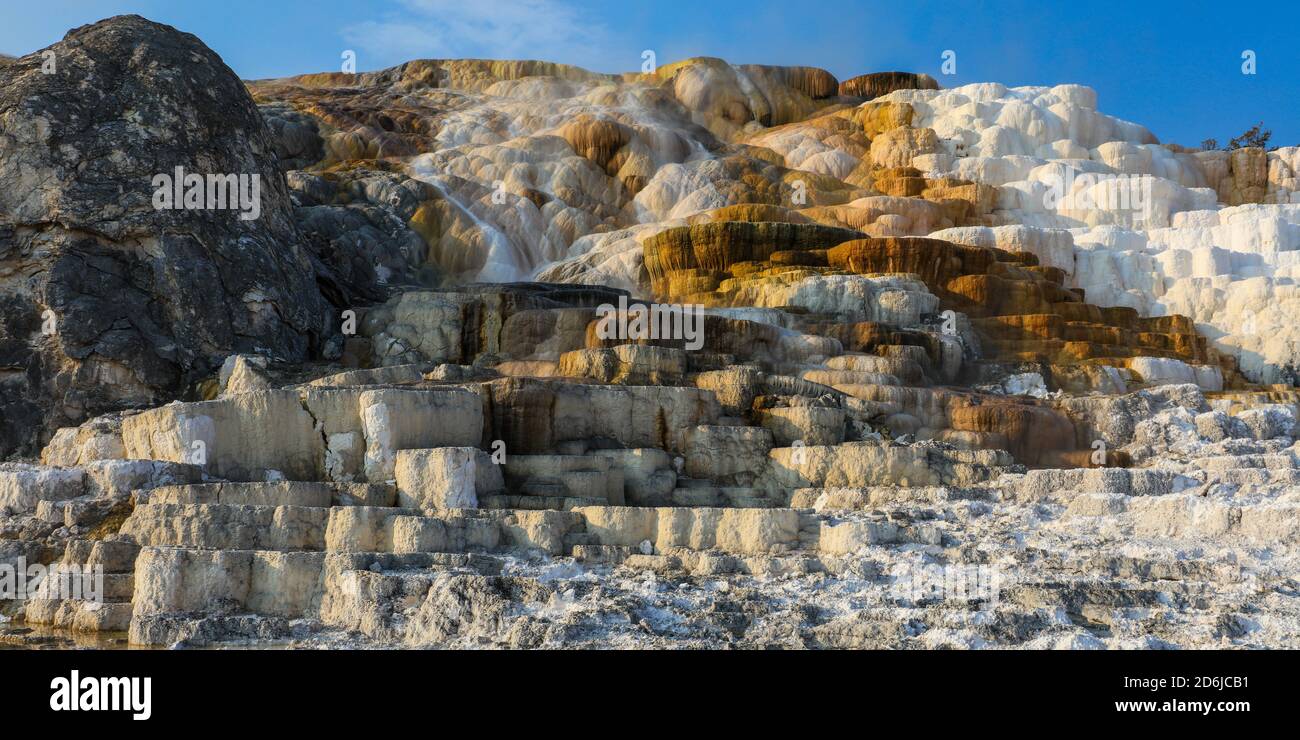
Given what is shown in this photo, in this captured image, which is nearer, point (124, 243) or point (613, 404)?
point (613, 404)

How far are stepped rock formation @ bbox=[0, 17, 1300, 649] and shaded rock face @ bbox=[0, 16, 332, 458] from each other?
5 centimetres

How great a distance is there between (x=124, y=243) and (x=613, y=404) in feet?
22.9

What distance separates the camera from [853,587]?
9836mm

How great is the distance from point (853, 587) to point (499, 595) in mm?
2641

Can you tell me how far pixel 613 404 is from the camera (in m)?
13.7

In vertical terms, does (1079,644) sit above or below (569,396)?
below

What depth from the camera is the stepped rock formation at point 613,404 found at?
955 centimetres

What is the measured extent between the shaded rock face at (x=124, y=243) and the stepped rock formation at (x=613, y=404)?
0.05m

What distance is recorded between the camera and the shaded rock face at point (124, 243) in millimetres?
15516

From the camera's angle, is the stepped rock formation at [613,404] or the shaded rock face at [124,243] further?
the shaded rock face at [124,243]

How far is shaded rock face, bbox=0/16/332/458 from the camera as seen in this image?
15516mm

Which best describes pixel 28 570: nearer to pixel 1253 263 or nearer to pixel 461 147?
pixel 1253 263

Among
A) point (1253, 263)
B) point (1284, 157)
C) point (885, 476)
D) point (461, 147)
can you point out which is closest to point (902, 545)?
point (885, 476)

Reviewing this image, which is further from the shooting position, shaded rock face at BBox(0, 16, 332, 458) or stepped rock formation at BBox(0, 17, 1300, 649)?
shaded rock face at BBox(0, 16, 332, 458)
